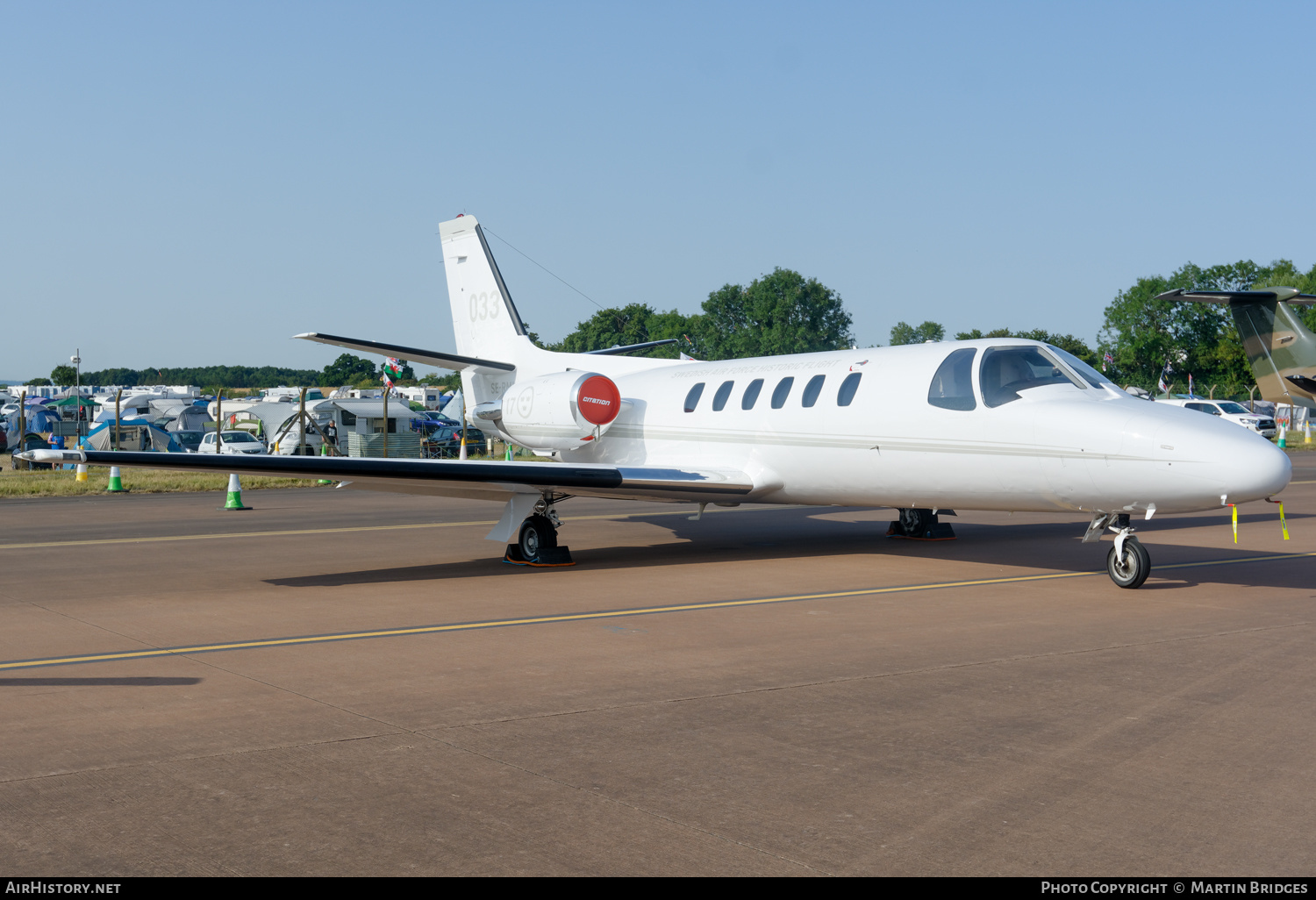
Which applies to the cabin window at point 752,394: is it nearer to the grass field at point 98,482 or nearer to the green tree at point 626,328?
the grass field at point 98,482

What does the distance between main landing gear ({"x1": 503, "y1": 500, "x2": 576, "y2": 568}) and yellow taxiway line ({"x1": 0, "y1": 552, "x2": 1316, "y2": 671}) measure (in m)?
3.36

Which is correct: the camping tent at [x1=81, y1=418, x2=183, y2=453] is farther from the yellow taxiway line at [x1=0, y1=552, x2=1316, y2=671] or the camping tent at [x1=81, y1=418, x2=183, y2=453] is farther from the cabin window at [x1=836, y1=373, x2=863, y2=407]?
the yellow taxiway line at [x1=0, y1=552, x2=1316, y2=671]

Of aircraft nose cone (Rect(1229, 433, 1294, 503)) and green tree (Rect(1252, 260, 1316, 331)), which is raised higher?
green tree (Rect(1252, 260, 1316, 331))

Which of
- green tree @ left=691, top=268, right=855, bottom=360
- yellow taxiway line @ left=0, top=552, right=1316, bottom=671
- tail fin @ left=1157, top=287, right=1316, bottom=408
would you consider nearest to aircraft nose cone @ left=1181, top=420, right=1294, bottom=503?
yellow taxiway line @ left=0, top=552, right=1316, bottom=671

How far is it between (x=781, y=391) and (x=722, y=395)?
1096 mm

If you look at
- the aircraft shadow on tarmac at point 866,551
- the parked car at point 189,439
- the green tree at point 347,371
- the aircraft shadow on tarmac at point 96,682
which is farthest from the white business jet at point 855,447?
the green tree at point 347,371

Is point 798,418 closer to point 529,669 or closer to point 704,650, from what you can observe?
point 704,650

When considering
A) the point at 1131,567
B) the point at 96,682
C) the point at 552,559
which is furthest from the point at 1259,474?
the point at 96,682

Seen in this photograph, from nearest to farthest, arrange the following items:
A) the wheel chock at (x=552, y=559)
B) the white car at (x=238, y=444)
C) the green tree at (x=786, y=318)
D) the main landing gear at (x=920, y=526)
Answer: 1. the wheel chock at (x=552, y=559)
2. the main landing gear at (x=920, y=526)
3. the white car at (x=238, y=444)
4. the green tree at (x=786, y=318)

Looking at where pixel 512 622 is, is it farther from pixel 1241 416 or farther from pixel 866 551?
pixel 1241 416

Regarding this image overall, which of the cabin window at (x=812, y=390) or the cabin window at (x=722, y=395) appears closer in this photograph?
the cabin window at (x=812, y=390)

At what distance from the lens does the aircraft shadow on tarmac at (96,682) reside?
7.00 meters

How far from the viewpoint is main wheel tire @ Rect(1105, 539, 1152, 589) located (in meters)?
10.8

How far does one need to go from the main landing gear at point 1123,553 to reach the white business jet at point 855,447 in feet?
0.06
